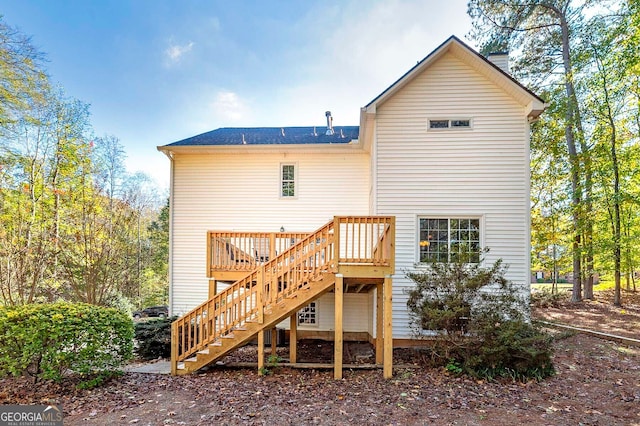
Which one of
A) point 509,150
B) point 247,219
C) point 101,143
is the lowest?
point 247,219

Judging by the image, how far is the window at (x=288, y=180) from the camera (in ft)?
31.6

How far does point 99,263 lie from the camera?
12.0 m

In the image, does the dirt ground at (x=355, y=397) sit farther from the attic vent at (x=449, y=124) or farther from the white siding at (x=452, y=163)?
the attic vent at (x=449, y=124)

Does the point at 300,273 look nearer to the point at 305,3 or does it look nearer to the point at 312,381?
the point at 312,381

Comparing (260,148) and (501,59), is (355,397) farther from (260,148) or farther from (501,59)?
(501,59)

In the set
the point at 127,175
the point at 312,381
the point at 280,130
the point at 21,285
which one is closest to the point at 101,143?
the point at 127,175

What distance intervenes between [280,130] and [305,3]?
532 cm

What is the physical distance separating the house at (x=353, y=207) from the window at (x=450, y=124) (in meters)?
0.03

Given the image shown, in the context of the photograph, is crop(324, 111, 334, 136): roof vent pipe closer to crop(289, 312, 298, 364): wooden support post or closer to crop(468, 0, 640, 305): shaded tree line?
crop(289, 312, 298, 364): wooden support post

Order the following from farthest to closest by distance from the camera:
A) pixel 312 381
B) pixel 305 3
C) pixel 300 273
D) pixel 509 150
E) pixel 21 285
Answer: pixel 305 3 → pixel 21 285 → pixel 509 150 → pixel 300 273 → pixel 312 381

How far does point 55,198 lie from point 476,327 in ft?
43.7

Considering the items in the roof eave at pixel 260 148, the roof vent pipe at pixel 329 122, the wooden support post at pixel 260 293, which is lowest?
the wooden support post at pixel 260 293

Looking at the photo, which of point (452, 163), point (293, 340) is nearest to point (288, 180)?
point (452, 163)
